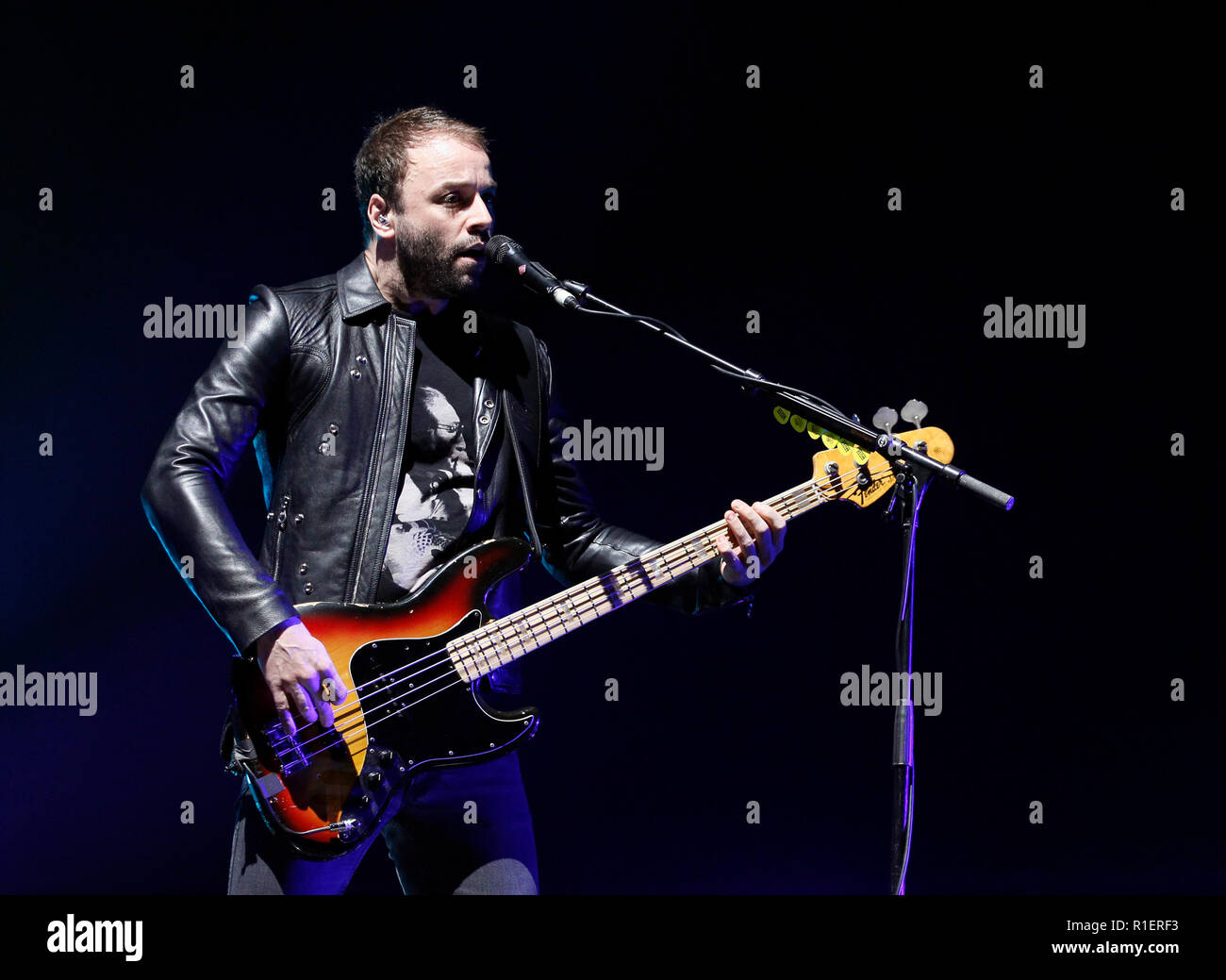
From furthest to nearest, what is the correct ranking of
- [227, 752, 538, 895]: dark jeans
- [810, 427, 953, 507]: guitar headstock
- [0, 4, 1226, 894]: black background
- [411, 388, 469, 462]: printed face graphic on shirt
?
1. [0, 4, 1226, 894]: black background
2. [810, 427, 953, 507]: guitar headstock
3. [411, 388, 469, 462]: printed face graphic on shirt
4. [227, 752, 538, 895]: dark jeans

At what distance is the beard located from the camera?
7.89 ft

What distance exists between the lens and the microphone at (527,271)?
2.23 metres

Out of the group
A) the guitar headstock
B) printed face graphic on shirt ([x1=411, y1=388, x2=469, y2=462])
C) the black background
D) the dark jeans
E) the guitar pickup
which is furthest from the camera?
the black background

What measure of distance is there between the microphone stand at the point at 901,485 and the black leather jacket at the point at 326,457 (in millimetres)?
370

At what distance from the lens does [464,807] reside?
2234 millimetres

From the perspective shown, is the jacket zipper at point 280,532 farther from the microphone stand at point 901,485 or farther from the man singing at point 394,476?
the microphone stand at point 901,485

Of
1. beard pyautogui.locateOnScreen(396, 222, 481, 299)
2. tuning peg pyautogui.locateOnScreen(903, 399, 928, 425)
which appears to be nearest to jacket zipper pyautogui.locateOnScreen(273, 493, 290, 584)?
beard pyautogui.locateOnScreen(396, 222, 481, 299)

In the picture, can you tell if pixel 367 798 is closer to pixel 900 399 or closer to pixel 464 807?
pixel 464 807

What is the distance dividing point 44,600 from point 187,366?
2.52 ft

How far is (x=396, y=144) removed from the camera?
8.12 ft

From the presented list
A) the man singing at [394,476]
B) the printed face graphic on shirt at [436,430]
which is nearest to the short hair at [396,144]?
the man singing at [394,476]

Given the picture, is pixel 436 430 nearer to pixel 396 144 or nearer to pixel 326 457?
pixel 326 457

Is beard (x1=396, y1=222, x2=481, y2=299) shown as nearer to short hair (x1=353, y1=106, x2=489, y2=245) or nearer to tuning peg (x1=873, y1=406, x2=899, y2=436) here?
short hair (x1=353, y1=106, x2=489, y2=245)
